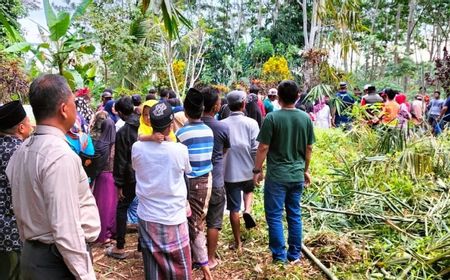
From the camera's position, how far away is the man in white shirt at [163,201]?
3031 millimetres

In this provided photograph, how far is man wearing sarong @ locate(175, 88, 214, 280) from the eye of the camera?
363 cm

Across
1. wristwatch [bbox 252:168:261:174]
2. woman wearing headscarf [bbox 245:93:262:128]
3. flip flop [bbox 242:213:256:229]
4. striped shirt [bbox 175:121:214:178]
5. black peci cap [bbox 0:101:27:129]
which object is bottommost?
flip flop [bbox 242:213:256:229]

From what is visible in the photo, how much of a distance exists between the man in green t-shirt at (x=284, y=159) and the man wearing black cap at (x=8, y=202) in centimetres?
205

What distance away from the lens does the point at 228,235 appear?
4.85m

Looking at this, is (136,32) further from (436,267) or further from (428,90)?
(428,90)

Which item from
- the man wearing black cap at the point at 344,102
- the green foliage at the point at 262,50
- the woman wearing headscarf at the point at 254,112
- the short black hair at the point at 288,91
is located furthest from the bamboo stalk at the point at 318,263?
the green foliage at the point at 262,50

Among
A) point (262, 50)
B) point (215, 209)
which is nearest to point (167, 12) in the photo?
point (215, 209)

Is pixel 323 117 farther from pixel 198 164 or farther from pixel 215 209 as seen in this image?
pixel 198 164

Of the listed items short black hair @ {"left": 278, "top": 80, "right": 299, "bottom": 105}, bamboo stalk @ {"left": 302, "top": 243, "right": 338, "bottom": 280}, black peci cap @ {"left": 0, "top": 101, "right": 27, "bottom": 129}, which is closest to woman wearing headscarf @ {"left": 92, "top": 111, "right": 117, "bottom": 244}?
black peci cap @ {"left": 0, "top": 101, "right": 27, "bottom": 129}

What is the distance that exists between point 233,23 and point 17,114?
1392 inches

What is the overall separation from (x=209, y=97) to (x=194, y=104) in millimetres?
332

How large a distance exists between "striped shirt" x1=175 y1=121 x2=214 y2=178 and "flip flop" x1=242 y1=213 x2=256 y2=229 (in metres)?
1.06

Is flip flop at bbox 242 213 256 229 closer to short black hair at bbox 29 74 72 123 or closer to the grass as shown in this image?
the grass

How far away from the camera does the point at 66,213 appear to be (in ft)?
6.10
